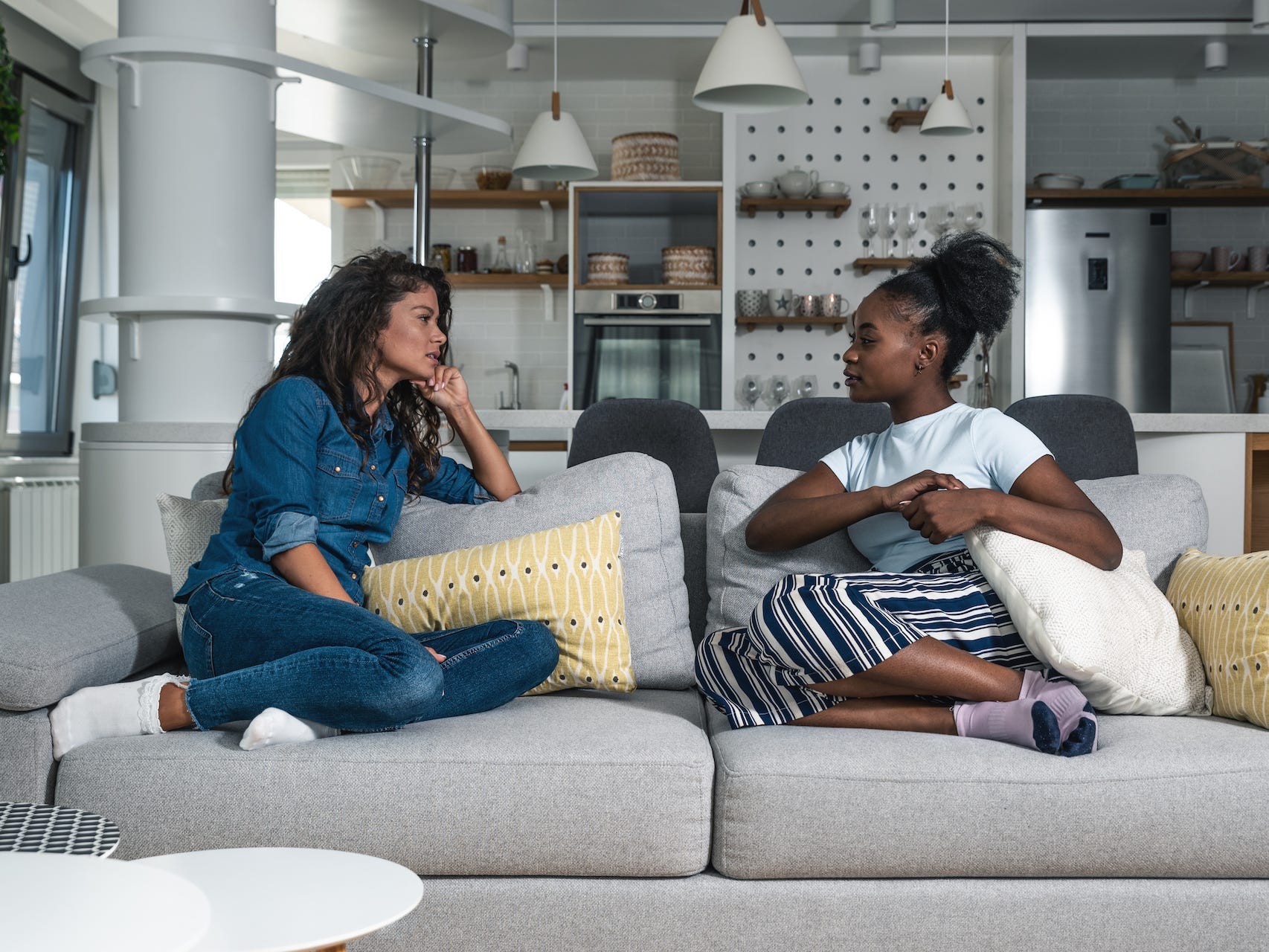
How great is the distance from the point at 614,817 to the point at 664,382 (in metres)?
4.41

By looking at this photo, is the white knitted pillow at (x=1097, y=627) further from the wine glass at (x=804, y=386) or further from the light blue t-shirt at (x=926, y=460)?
the wine glass at (x=804, y=386)

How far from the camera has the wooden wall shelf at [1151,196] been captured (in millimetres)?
5867

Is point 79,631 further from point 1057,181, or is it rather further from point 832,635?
point 1057,181

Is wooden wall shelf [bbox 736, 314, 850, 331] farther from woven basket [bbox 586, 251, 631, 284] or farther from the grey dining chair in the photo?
the grey dining chair

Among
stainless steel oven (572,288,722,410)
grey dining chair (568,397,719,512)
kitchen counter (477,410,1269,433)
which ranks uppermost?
stainless steel oven (572,288,722,410)

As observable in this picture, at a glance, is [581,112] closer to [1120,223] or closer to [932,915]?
[1120,223]

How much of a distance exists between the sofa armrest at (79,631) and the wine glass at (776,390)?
3.96m

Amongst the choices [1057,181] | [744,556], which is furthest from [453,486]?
[1057,181]

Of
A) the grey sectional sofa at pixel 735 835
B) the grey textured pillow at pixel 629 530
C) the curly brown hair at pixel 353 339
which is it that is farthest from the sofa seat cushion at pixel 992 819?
the curly brown hair at pixel 353 339

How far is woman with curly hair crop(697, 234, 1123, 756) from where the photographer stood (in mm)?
1718

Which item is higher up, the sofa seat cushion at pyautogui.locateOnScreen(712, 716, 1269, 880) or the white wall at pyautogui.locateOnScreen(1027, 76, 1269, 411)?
the white wall at pyautogui.locateOnScreen(1027, 76, 1269, 411)

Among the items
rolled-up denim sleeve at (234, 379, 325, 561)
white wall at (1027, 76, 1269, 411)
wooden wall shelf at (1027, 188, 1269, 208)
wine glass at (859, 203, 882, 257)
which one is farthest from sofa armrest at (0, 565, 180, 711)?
white wall at (1027, 76, 1269, 411)

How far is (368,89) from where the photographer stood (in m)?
3.48

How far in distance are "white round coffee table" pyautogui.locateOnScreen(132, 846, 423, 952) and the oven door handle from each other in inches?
188
